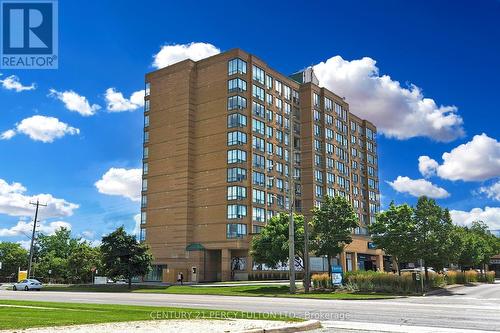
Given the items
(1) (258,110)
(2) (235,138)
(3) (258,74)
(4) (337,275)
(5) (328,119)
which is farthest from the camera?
(5) (328,119)

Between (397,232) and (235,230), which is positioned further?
(235,230)

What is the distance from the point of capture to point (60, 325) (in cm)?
1339

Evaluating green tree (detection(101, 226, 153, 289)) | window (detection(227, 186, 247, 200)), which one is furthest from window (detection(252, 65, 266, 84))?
green tree (detection(101, 226, 153, 289))

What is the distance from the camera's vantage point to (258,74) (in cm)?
8069

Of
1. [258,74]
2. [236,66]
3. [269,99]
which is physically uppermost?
[258,74]

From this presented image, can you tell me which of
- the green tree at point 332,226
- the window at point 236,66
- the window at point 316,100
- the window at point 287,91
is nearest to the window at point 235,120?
the window at point 236,66

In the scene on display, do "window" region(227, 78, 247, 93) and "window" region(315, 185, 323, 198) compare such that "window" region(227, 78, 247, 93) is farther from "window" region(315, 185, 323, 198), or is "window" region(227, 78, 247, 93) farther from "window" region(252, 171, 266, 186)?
"window" region(315, 185, 323, 198)

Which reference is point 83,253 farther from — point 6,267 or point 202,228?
point 6,267

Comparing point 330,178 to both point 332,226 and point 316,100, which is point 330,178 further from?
point 332,226

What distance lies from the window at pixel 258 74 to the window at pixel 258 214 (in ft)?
67.0

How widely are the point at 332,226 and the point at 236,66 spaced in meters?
38.0

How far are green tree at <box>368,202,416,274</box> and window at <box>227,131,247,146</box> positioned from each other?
31.7 meters

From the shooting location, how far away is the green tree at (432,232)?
43469 mm

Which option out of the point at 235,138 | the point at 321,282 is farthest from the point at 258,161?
the point at 321,282
